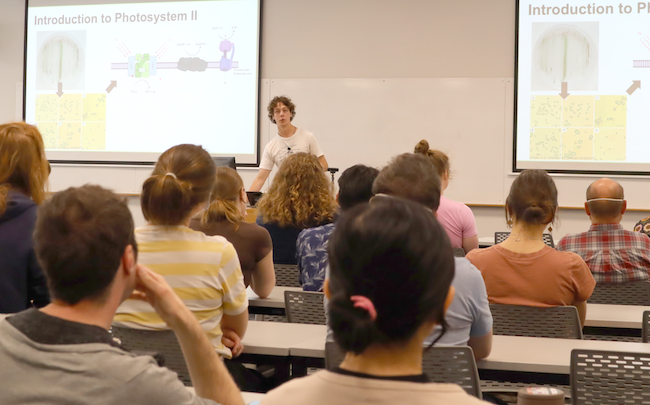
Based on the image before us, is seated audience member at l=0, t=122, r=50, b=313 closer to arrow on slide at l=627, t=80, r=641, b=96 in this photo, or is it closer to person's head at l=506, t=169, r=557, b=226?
person's head at l=506, t=169, r=557, b=226

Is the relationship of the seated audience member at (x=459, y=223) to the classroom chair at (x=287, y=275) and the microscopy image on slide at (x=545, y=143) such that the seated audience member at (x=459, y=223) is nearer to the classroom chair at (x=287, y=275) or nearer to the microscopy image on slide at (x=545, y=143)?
the classroom chair at (x=287, y=275)

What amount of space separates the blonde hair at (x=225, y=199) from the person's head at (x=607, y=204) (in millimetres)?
1778

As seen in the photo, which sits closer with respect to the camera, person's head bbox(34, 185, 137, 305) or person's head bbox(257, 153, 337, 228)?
person's head bbox(34, 185, 137, 305)

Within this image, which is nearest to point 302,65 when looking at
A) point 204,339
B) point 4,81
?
point 4,81

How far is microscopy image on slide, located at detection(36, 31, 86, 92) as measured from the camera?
23.7ft

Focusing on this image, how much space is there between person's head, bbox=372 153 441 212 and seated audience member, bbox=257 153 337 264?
1.34 metres

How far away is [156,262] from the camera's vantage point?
1.87m

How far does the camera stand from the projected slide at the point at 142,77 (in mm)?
6859

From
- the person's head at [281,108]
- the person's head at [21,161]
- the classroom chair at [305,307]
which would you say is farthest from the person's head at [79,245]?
the person's head at [281,108]

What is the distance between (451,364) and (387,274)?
3.23 ft

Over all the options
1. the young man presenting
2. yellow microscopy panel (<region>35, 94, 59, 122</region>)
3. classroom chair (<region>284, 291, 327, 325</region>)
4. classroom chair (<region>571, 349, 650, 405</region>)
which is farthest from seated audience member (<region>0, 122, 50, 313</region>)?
yellow microscopy panel (<region>35, 94, 59, 122</region>)

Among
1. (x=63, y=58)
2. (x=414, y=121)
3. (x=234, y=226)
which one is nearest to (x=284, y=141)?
(x=414, y=121)

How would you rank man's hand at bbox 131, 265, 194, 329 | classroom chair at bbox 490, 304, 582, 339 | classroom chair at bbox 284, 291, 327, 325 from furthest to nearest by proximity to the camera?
1. classroom chair at bbox 284, 291, 327, 325
2. classroom chair at bbox 490, 304, 582, 339
3. man's hand at bbox 131, 265, 194, 329

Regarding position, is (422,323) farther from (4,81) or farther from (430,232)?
(4,81)
